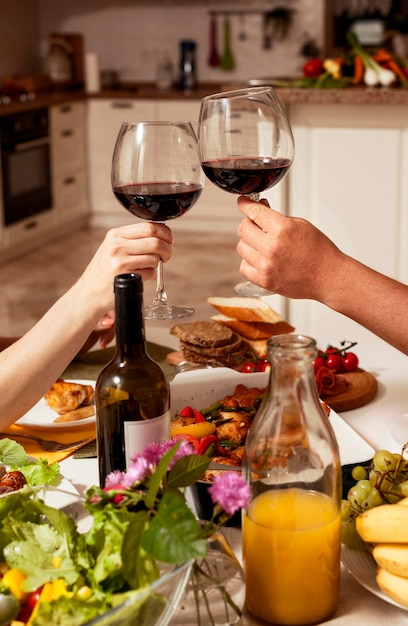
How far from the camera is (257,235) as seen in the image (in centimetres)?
121

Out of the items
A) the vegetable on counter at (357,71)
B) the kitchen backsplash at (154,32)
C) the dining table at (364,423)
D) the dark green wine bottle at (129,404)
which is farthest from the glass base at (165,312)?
the kitchen backsplash at (154,32)

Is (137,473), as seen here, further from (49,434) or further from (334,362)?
(334,362)

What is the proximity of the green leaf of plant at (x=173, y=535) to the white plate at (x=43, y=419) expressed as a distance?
0.63 meters

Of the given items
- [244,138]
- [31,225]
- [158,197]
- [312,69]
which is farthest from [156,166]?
[31,225]

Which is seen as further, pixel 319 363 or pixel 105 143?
Result: pixel 105 143

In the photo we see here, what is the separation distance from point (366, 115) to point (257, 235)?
2605 millimetres

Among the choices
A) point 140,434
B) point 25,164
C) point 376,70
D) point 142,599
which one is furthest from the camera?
point 25,164

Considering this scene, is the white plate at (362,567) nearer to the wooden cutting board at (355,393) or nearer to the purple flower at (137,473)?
the purple flower at (137,473)

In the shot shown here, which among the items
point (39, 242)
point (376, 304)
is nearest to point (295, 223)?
point (376, 304)

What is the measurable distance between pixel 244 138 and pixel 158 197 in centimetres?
16

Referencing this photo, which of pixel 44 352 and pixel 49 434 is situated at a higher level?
pixel 44 352

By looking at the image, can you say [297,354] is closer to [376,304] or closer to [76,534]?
[76,534]

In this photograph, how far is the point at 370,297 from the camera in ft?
4.07

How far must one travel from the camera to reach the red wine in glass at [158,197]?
3.67ft
